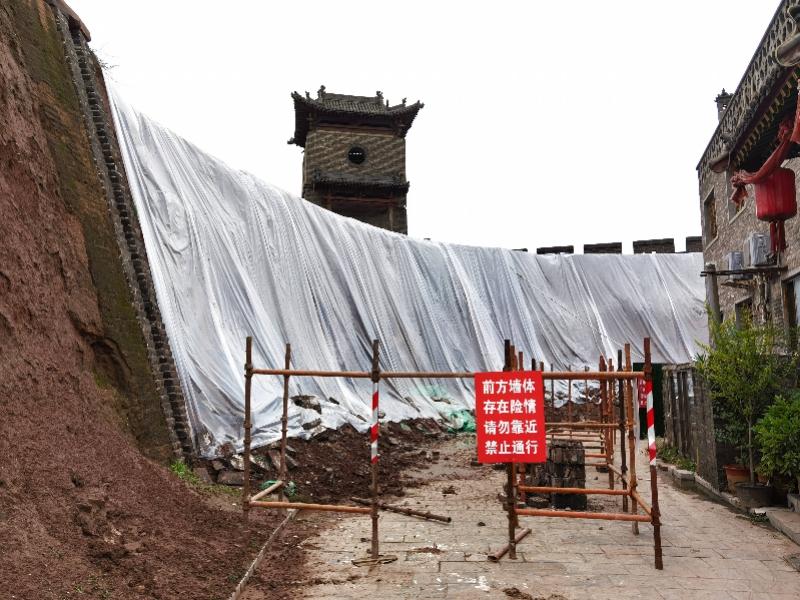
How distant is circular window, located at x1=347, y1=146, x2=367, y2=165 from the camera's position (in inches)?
1169

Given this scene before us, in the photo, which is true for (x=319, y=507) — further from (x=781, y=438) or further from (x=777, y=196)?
(x=777, y=196)

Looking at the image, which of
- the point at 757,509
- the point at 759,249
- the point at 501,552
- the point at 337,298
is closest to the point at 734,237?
the point at 759,249

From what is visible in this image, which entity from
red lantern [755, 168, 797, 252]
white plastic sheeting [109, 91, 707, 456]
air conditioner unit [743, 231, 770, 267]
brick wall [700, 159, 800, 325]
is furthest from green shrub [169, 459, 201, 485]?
air conditioner unit [743, 231, 770, 267]

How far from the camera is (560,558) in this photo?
17.4 feet

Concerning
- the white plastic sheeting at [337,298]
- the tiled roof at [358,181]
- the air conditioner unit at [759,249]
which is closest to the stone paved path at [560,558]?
the white plastic sheeting at [337,298]

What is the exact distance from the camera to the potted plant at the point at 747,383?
272 inches

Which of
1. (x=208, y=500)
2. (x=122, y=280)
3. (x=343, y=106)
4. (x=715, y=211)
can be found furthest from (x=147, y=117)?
(x=343, y=106)

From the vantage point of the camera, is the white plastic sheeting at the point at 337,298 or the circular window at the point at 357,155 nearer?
the white plastic sheeting at the point at 337,298

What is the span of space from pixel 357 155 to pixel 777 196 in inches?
923

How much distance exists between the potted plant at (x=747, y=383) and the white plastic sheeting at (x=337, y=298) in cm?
589

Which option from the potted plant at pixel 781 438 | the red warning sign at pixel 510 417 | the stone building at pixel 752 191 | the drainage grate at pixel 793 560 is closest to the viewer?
the drainage grate at pixel 793 560

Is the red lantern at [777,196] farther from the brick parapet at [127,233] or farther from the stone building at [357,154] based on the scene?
the stone building at [357,154]

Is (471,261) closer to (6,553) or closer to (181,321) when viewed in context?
(181,321)

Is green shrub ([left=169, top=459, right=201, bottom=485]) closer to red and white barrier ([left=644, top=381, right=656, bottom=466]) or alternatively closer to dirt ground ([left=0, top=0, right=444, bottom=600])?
dirt ground ([left=0, top=0, right=444, bottom=600])
